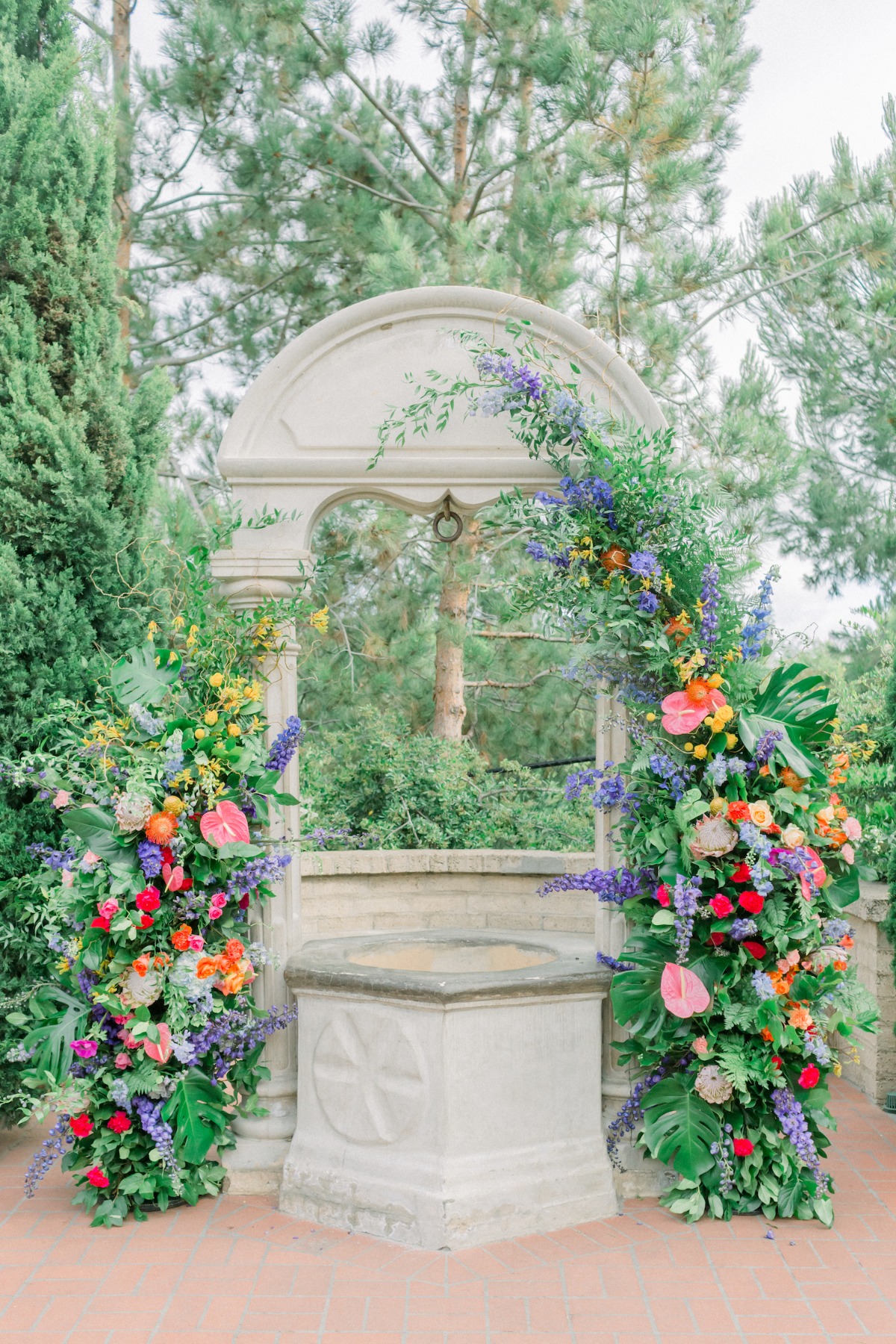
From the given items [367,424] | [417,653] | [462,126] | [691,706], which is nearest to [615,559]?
[691,706]

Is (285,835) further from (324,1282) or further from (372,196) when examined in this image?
(372,196)

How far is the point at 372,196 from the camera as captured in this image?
9.05 m

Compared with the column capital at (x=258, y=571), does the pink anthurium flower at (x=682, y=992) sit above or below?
below

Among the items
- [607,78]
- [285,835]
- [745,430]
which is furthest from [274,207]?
[285,835]

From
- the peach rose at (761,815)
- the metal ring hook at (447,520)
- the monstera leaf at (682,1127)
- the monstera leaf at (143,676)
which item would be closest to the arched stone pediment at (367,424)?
the metal ring hook at (447,520)

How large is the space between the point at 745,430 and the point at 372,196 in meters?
3.32

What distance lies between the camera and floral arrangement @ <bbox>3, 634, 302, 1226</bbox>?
4.05 metres

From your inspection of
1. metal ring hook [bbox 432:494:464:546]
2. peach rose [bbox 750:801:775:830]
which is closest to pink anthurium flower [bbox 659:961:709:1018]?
peach rose [bbox 750:801:775:830]

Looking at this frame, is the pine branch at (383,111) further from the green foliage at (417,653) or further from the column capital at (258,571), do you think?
the column capital at (258,571)

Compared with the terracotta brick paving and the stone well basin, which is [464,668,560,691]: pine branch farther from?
the terracotta brick paving

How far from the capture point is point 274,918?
15.0 ft

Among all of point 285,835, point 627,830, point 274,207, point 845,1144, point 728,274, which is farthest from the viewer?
point 274,207

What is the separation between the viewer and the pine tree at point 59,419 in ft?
15.9

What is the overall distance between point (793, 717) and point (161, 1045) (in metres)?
2.30
